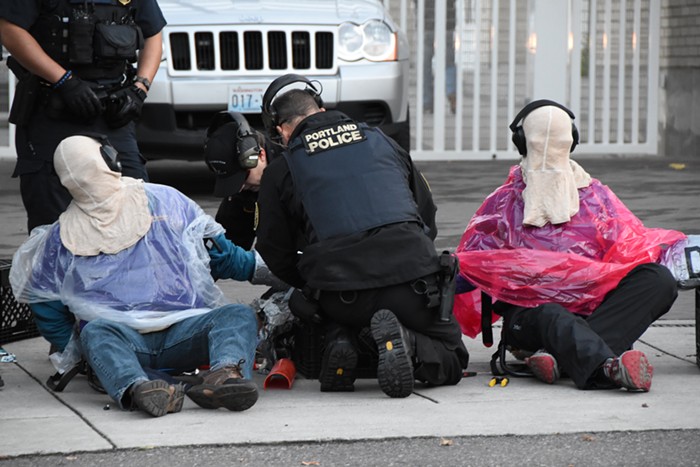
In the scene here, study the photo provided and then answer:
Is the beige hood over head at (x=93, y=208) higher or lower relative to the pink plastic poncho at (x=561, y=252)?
higher

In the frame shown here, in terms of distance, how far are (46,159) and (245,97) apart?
4.11 meters

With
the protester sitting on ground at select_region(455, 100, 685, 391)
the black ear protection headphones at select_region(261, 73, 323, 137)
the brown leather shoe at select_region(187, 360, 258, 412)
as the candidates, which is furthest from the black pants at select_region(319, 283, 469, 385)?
the black ear protection headphones at select_region(261, 73, 323, 137)

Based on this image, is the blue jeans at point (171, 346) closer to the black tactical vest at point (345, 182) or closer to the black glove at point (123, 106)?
the black tactical vest at point (345, 182)

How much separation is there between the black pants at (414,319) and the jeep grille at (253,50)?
200 inches

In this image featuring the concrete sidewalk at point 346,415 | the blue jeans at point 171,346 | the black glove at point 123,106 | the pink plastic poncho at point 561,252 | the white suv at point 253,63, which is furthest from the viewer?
the white suv at point 253,63

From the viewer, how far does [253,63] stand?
32.7 feet

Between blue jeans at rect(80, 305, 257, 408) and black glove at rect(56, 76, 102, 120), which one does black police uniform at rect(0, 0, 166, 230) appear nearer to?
black glove at rect(56, 76, 102, 120)

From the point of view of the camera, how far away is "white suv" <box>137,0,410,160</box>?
31.9ft

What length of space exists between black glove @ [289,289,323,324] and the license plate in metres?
4.75

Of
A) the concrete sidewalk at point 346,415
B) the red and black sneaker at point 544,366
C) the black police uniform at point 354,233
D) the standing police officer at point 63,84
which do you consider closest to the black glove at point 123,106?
the standing police officer at point 63,84

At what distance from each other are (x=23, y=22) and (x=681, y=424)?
3.09 m

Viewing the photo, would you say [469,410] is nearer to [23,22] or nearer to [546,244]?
[546,244]

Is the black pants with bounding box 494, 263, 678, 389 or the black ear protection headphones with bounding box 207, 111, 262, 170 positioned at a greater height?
the black ear protection headphones with bounding box 207, 111, 262, 170

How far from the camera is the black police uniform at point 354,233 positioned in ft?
16.1
